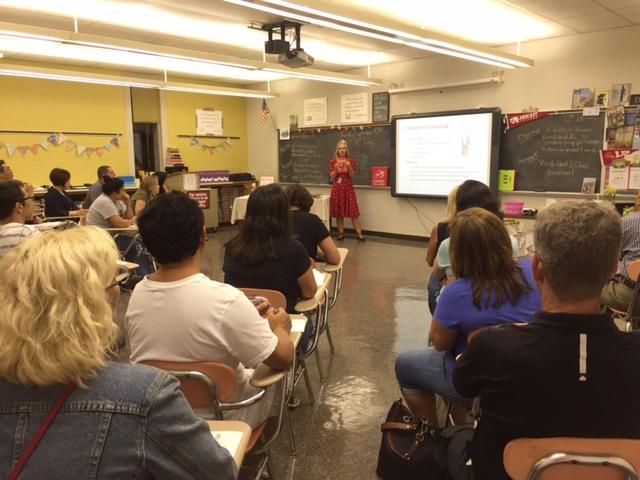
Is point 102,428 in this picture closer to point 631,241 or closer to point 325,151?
point 631,241

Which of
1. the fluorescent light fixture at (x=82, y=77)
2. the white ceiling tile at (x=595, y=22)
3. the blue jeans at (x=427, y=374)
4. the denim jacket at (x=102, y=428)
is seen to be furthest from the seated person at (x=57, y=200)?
the white ceiling tile at (x=595, y=22)

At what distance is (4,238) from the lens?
2898 millimetres

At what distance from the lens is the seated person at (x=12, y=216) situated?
2.91 m

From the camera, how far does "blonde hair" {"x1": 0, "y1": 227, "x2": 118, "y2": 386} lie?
874 mm

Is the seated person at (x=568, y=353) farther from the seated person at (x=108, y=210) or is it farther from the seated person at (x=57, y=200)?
the seated person at (x=57, y=200)

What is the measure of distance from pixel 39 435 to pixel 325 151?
840cm

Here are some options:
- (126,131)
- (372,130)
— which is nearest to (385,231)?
(372,130)

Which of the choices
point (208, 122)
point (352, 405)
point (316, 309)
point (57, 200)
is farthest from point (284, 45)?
point (208, 122)

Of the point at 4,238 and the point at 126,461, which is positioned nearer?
the point at 126,461

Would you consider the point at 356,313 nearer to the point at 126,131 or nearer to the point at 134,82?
the point at 134,82

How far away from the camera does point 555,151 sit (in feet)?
20.9

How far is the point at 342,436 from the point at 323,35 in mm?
4824

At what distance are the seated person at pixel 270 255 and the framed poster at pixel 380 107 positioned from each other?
19.2 ft

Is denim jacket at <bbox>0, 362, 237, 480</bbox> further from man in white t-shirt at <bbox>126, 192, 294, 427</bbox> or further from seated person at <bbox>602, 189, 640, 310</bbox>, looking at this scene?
seated person at <bbox>602, 189, 640, 310</bbox>
